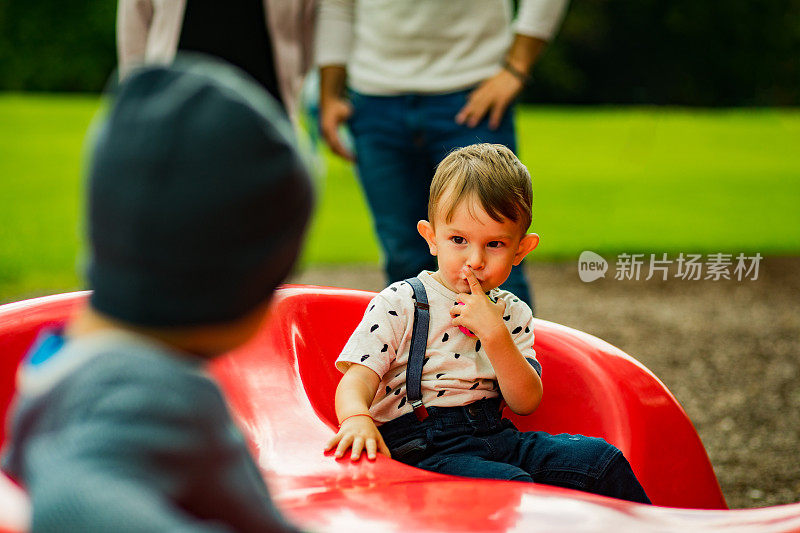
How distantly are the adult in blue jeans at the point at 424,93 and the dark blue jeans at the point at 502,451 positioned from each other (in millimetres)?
532

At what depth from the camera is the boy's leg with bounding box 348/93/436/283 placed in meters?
1.89

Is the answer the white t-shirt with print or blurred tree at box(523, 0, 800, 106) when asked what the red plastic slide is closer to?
the white t-shirt with print

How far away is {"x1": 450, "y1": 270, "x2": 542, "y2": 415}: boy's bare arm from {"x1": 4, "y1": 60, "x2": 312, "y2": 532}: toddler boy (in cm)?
70

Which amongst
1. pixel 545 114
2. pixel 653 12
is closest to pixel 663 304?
pixel 545 114

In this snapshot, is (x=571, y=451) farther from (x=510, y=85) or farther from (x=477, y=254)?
(x=510, y=85)

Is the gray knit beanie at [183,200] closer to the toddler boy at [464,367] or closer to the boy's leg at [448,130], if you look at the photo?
the toddler boy at [464,367]

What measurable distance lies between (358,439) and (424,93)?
869 millimetres

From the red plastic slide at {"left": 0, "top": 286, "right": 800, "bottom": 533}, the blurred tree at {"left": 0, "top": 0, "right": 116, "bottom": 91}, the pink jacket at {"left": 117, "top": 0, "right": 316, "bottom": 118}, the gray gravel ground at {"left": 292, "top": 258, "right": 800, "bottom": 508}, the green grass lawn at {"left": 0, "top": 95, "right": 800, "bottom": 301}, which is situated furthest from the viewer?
the blurred tree at {"left": 0, "top": 0, "right": 116, "bottom": 91}

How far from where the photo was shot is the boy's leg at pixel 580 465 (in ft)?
4.27

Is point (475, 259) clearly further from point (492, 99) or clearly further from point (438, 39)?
point (438, 39)

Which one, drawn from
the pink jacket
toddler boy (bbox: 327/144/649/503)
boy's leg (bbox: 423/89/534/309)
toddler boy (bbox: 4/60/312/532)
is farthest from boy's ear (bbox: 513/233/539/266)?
the pink jacket

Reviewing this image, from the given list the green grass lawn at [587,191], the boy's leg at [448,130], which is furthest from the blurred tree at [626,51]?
the boy's leg at [448,130]

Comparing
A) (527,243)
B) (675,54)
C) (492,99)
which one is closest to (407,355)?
(527,243)

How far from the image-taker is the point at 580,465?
51.5 inches
